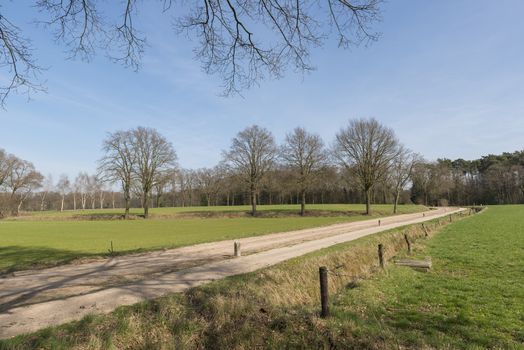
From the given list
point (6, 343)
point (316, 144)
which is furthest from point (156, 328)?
point (316, 144)

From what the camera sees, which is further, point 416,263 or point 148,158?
point 148,158

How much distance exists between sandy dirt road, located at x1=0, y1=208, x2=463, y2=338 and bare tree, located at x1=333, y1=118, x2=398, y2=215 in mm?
41517

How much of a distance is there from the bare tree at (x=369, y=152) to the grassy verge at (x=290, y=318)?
149ft

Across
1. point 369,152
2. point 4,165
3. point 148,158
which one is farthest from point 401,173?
point 4,165

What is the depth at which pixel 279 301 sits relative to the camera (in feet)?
33.5

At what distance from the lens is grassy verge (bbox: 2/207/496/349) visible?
6.44 meters

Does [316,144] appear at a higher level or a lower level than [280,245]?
higher

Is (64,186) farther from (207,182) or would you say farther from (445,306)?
(445,306)

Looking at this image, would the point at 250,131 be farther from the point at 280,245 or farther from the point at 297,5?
the point at 297,5

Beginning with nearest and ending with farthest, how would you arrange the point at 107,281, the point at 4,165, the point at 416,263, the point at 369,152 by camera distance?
the point at 107,281 → the point at 416,263 → the point at 369,152 → the point at 4,165

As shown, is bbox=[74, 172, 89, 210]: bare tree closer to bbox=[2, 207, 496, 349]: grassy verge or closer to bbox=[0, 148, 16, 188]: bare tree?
bbox=[0, 148, 16, 188]: bare tree

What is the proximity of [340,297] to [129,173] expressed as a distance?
56161mm

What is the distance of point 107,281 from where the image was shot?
11.9 metres

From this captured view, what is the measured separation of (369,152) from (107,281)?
51384 mm
